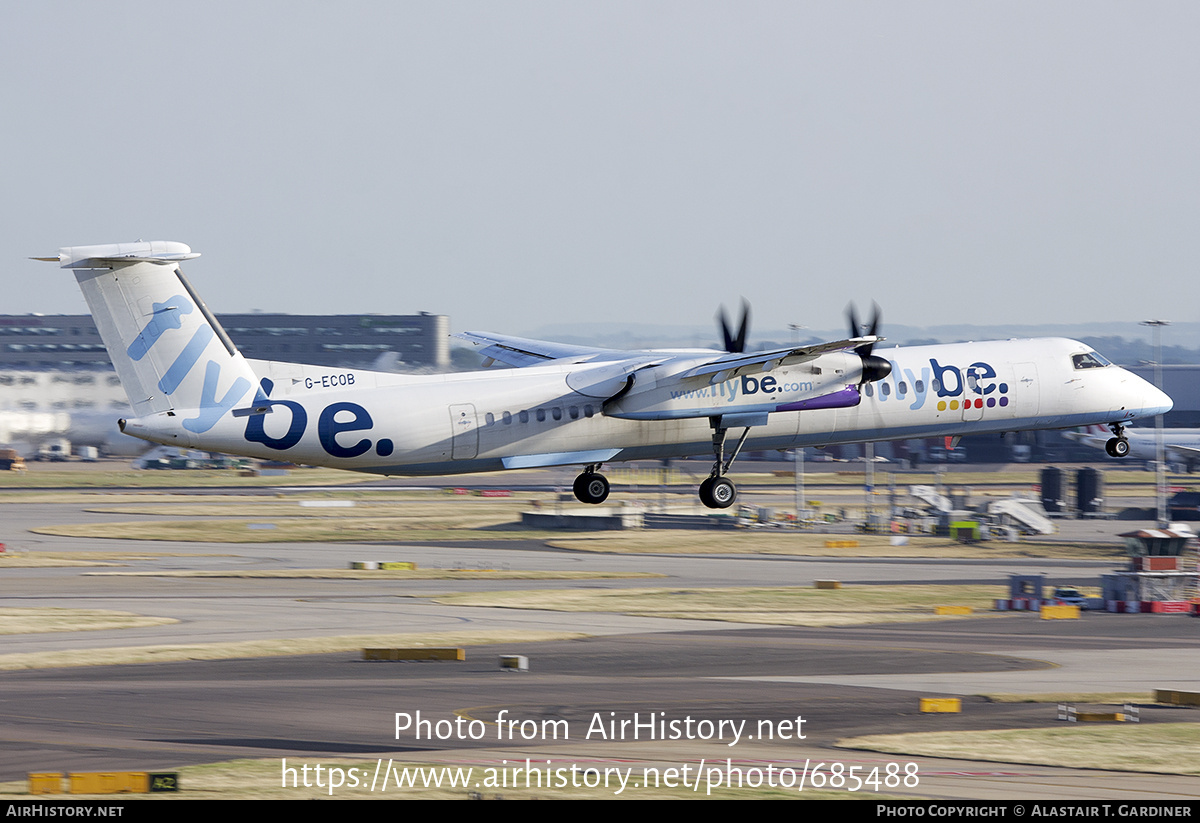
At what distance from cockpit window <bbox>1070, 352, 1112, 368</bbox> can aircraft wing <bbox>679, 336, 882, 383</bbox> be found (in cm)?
904

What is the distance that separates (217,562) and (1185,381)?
112 metres

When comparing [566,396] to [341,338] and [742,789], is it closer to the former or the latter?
[742,789]

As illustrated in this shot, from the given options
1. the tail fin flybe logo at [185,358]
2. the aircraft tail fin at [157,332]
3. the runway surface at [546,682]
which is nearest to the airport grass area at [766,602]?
the runway surface at [546,682]

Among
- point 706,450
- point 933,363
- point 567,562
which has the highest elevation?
point 933,363

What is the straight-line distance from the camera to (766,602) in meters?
46.1

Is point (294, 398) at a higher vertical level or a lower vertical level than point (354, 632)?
higher

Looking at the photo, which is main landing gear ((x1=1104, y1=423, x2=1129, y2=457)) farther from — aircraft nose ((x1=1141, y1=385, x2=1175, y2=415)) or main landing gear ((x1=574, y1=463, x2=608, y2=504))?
main landing gear ((x1=574, y1=463, x2=608, y2=504))

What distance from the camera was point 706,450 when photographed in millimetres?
40406

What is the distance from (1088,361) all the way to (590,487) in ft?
54.6

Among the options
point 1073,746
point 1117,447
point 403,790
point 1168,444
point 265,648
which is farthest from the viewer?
point 1168,444

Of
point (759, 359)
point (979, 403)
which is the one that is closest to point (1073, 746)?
point (759, 359)

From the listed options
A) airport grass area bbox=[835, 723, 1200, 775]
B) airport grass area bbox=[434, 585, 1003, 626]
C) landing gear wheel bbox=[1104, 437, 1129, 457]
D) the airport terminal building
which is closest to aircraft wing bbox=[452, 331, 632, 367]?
airport grass area bbox=[434, 585, 1003, 626]

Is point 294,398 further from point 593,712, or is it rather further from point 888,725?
point 888,725
